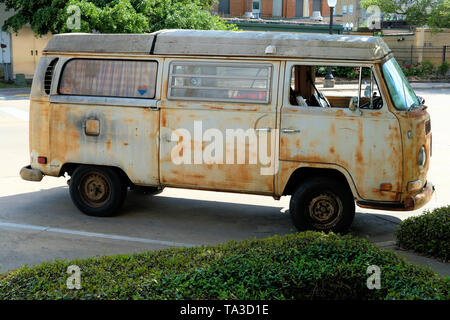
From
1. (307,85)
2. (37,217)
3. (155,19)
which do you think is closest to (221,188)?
(307,85)

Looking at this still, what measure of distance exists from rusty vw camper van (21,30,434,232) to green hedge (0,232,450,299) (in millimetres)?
2502

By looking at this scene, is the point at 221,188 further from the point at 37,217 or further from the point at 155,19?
the point at 155,19

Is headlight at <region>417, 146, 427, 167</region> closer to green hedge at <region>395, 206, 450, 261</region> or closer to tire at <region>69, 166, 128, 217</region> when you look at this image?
green hedge at <region>395, 206, 450, 261</region>

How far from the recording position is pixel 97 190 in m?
8.89

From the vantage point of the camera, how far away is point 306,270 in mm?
4703

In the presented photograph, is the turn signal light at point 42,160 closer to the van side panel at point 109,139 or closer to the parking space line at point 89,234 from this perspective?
the van side panel at point 109,139

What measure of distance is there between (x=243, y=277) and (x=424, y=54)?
38748 millimetres

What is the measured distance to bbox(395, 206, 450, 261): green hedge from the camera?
6.64 m

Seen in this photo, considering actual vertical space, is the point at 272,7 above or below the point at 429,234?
above
